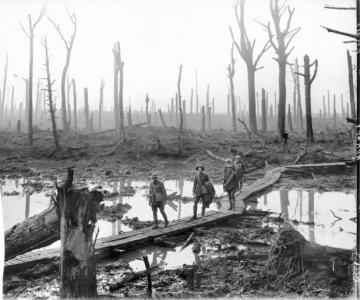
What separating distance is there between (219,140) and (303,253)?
19282mm

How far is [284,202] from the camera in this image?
38.5 feet

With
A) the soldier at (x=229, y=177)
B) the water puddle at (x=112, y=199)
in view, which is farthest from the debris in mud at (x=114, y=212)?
the soldier at (x=229, y=177)

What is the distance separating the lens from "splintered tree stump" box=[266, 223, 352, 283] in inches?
183

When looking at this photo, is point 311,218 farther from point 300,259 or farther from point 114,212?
point 114,212

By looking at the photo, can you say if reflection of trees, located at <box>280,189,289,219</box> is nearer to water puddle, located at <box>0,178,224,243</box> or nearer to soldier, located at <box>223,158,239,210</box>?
soldier, located at <box>223,158,239,210</box>

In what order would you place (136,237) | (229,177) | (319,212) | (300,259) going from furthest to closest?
1. (319,212)
2. (229,177)
3. (136,237)
4. (300,259)

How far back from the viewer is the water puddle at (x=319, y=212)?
7730 millimetres

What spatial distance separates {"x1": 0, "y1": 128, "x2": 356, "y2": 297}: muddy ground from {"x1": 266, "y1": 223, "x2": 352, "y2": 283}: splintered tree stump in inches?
3.8

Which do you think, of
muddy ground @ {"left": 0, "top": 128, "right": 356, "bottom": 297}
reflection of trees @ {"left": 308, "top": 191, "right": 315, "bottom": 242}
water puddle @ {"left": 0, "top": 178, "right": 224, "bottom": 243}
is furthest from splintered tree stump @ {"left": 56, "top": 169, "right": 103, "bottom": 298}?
reflection of trees @ {"left": 308, "top": 191, "right": 315, "bottom": 242}

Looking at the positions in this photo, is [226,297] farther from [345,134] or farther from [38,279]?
[345,134]

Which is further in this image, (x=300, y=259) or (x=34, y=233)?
(x=300, y=259)

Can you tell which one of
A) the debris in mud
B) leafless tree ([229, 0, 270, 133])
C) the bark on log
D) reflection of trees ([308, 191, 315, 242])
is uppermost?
leafless tree ([229, 0, 270, 133])

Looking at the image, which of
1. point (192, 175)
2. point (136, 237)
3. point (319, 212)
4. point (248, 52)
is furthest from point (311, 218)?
point (248, 52)

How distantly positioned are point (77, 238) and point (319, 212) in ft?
26.9
